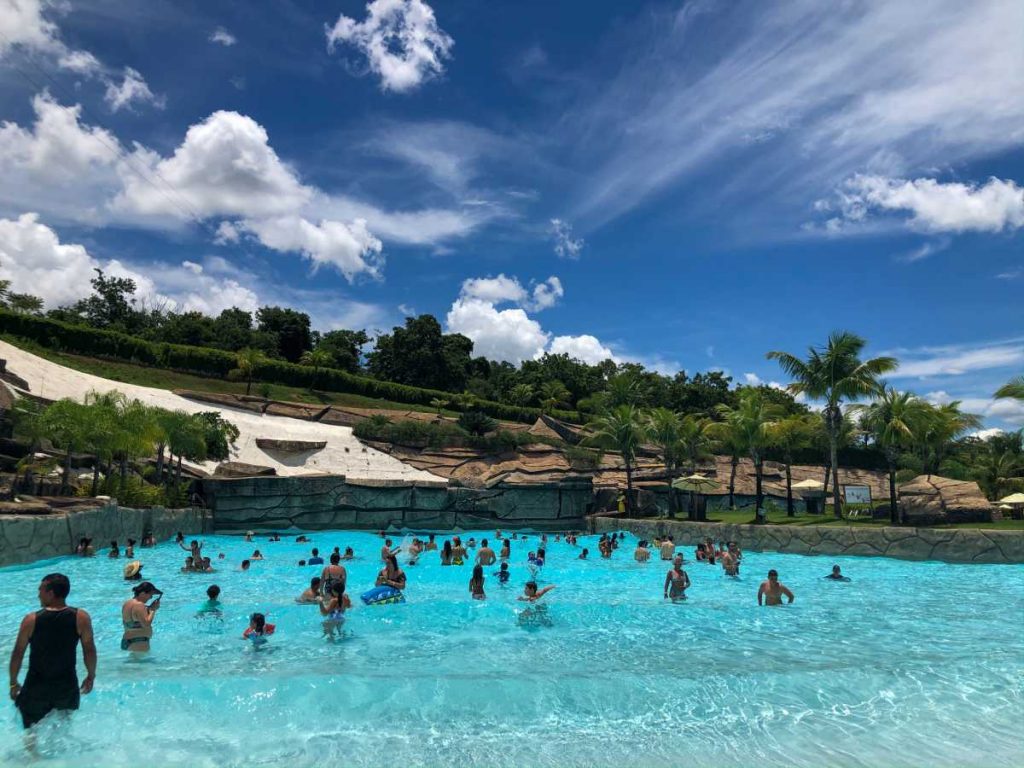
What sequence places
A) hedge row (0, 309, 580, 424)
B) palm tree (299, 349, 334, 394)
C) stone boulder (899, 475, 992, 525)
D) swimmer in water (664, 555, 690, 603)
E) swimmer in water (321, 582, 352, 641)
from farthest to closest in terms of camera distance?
Answer: palm tree (299, 349, 334, 394), hedge row (0, 309, 580, 424), stone boulder (899, 475, 992, 525), swimmer in water (664, 555, 690, 603), swimmer in water (321, 582, 352, 641)

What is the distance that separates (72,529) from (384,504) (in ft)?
49.0

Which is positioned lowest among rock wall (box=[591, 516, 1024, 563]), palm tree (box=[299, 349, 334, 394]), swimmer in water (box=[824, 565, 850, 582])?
swimmer in water (box=[824, 565, 850, 582])

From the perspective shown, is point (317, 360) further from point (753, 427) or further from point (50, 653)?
point (50, 653)

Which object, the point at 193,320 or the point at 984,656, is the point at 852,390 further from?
the point at 193,320

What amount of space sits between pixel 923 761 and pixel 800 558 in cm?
1797

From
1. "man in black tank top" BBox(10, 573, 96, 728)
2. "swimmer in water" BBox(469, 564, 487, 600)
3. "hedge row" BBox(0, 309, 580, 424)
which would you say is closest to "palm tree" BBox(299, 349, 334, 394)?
"hedge row" BBox(0, 309, 580, 424)

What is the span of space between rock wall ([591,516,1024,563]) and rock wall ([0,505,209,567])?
66.3 ft

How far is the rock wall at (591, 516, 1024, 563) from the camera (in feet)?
64.3

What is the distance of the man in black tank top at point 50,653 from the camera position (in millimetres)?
4891

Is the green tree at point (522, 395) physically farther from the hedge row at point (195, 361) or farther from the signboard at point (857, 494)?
the signboard at point (857, 494)

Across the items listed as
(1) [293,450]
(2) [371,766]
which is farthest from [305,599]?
(1) [293,450]

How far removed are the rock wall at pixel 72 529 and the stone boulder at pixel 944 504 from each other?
86.6 ft

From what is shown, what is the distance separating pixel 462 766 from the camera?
606 centimetres

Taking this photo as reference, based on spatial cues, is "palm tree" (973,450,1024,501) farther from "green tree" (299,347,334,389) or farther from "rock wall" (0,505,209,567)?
"green tree" (299,347,334,389)
